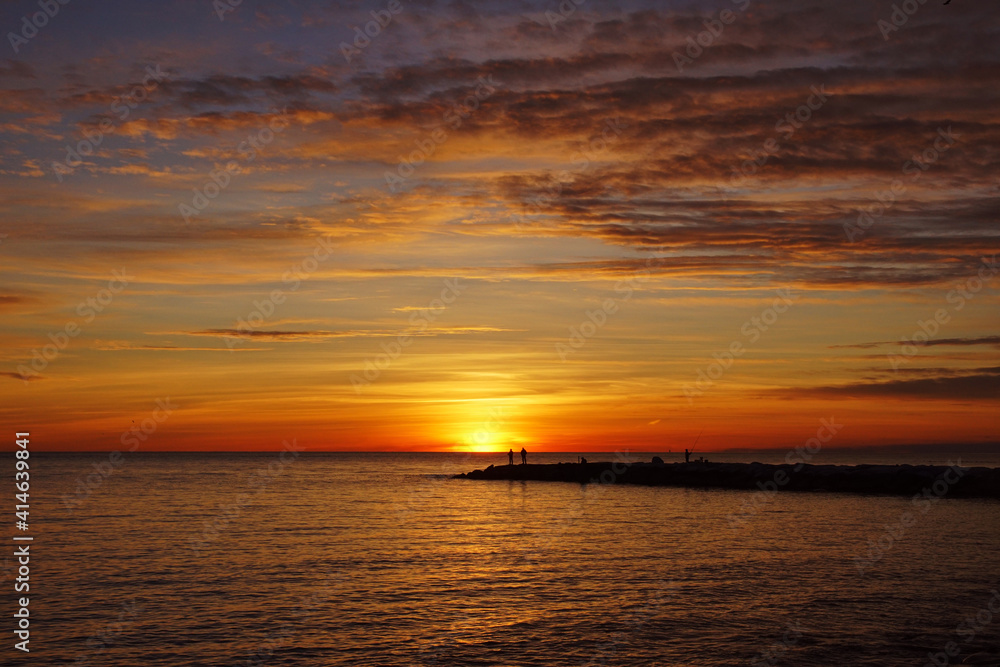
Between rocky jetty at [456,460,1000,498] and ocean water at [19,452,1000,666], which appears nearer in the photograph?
ocean water at [19,452,1000,666]

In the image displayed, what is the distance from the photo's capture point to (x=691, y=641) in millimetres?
18719

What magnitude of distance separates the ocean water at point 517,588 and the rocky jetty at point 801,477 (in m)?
11.5

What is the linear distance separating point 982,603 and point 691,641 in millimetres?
9677

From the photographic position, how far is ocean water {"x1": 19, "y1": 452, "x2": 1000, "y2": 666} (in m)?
18.3

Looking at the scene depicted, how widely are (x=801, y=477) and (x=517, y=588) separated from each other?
50.9 m

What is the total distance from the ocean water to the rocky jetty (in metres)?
11.5

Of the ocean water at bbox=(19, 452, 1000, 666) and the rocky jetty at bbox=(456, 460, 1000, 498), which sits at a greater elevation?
the rocky jetty at bbox=(456, 460, 1000, 498)

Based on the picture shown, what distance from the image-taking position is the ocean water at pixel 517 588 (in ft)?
60.0

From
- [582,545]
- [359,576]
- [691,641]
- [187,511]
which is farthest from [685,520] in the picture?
[187,511]

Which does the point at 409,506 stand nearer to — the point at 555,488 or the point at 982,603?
the point at 555,488

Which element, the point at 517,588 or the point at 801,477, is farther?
the point at 801,477

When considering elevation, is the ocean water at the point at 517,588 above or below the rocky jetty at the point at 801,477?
below

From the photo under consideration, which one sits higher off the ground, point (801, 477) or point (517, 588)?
point (801, 477)

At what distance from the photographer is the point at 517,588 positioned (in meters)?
25.0
